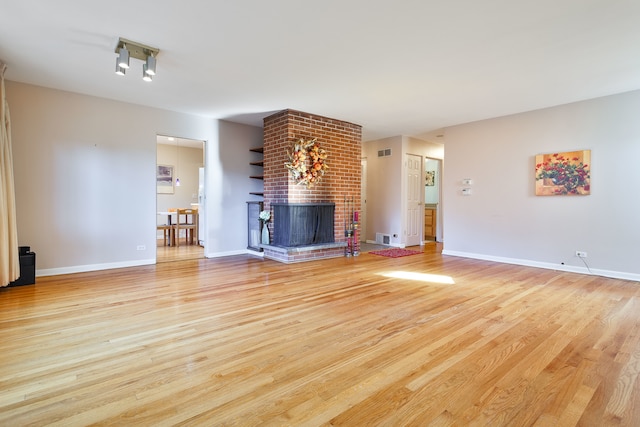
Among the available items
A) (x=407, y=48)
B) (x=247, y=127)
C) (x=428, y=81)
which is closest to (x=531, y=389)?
(x=407, y=48)

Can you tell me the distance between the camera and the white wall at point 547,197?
162 inches

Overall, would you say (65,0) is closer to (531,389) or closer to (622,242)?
(531,389)

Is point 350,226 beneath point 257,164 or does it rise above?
beneath

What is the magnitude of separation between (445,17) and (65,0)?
2.92 m

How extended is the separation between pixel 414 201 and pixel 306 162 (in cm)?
332

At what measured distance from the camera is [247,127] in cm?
609

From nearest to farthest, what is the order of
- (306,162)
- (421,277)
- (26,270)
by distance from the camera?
(26,270)
(421,277)
(306,162)

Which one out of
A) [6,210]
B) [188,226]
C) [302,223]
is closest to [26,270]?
[6,210]

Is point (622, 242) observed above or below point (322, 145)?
below

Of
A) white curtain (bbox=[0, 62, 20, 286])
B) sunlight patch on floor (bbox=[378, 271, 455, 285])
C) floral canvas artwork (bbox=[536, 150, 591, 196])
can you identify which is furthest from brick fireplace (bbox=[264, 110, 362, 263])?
white curtain (bbox=[0, 62, 20, 286])

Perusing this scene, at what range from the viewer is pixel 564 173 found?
4.58m

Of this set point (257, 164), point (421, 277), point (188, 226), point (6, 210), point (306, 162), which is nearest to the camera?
point (6, 210)

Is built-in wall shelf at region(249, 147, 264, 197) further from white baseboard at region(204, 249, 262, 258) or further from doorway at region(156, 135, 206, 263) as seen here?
doorway at region(156, 135, 206, 263)

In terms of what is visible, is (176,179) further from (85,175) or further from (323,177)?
(323,177)
